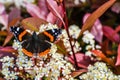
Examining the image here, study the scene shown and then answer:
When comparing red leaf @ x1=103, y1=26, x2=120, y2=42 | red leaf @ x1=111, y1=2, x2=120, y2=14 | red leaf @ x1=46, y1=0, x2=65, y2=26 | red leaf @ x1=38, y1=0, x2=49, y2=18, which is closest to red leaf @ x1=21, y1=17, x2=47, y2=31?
red leaf @ x1=46, y1=0, x2=65, y2=26

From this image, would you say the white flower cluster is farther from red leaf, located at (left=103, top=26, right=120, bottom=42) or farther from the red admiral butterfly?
red leaf, located at (left=103, top=26, right=120, bottom=42)

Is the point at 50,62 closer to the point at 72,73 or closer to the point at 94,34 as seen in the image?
the point at 72,73

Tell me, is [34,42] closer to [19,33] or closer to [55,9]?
[19,33]

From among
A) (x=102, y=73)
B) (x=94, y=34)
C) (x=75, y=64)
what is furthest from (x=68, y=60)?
(x=94, y=34)

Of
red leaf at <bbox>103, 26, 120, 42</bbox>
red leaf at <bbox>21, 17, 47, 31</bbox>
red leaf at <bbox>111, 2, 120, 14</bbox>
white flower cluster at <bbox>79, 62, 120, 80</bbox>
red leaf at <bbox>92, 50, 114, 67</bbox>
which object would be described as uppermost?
red leaf at <bbox>111, 2, 120, 14</bbox>

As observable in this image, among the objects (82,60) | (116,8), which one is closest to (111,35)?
(116,8)

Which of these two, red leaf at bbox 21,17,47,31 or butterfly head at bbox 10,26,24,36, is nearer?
butterfly head at bbox 10,26,24,36

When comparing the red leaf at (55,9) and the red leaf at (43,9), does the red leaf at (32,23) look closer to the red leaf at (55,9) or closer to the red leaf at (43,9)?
the red leaf at (55,9)
